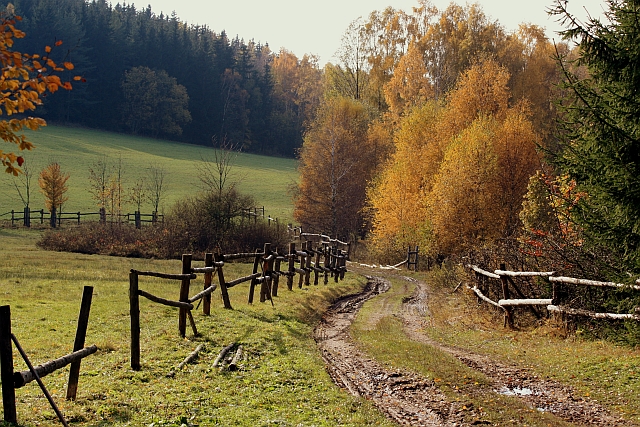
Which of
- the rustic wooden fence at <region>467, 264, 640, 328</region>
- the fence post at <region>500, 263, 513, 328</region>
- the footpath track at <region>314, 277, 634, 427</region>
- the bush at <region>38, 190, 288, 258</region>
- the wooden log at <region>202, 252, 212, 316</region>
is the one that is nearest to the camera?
the footpath track at <region>314, 277, 634, 427</region>

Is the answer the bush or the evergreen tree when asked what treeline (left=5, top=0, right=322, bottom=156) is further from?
the evergreen tree

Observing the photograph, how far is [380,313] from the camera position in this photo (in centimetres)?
1966

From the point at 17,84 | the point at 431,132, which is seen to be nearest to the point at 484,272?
the point at 17,84

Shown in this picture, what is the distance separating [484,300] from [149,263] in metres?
19.2

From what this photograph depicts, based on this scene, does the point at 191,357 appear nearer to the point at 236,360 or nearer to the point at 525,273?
the point at 236,360

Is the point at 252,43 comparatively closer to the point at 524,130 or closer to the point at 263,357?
the point at 524,130

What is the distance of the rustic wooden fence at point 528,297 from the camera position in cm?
1164

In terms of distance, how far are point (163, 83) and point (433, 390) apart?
96.5 metres

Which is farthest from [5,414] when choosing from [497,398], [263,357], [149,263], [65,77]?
[65,77]

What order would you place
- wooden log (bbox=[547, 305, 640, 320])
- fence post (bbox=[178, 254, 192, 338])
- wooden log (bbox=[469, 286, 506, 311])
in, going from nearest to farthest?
wooden log (bbox=[547, 305, 640, 320]) < fence post (bbox=[178, 254, 192, 338]) < wooden log (bbox=[469, 286, 506, 311])

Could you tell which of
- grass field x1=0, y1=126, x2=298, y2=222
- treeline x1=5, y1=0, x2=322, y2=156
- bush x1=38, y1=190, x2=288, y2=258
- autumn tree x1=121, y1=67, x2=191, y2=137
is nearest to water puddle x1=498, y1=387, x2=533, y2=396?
bush x1=38, y1=190, x2=288, y2=258

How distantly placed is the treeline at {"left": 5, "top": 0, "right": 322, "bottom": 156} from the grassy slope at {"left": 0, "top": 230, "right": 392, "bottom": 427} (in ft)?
267

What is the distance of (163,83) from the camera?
99.1 meters

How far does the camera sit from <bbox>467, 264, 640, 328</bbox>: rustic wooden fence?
38.2 feet
